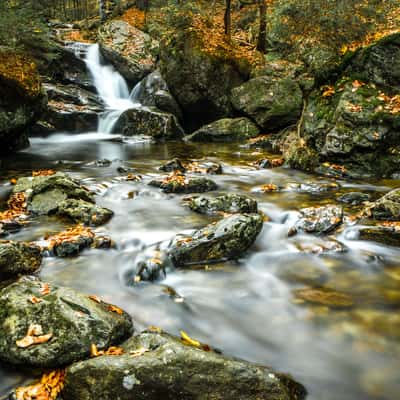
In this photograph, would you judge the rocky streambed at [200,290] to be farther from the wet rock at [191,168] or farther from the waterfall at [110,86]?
the waterfall at [110,86]

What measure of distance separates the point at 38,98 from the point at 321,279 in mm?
9579

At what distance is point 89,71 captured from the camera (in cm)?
1958

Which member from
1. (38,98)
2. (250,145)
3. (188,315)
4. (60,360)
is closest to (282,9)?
(250,145)

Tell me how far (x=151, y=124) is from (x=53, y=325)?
12.7 m

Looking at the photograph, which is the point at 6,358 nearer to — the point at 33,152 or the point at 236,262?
the point at 236,262

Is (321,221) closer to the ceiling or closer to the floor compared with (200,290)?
closer to the ceiling

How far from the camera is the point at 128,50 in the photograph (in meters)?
20.6

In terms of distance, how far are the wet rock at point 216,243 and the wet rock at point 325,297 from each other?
1.00 meters

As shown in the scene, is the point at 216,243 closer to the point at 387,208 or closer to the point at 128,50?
the point at 387,208

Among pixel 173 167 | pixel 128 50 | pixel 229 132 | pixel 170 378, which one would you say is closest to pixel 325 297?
pixel 170 378

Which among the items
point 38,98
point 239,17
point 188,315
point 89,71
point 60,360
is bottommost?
point 188,315

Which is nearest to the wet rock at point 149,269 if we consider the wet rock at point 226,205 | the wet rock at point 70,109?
the wet rock at point 226,205

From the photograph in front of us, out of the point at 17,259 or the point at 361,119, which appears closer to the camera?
the point at 17,259

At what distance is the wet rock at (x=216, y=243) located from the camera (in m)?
4.58
